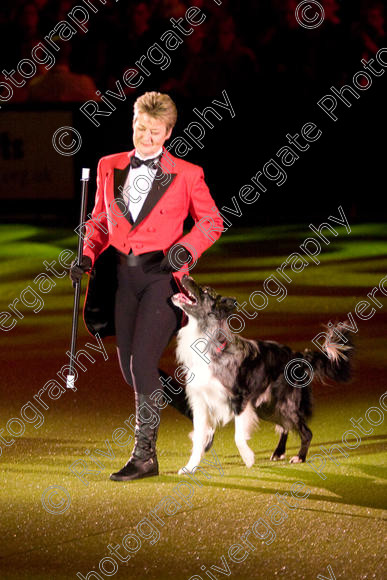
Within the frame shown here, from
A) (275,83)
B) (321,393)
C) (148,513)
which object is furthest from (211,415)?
(275,83)

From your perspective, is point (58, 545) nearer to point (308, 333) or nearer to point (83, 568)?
point (83, 568)

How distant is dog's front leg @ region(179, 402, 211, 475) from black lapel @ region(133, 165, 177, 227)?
4.06ft

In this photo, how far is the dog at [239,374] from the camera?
6742 mm

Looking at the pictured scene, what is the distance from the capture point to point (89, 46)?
2055cm

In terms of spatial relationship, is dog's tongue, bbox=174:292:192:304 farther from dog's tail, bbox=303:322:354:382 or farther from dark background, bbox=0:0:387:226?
dark background, bbox=0:0:387:226

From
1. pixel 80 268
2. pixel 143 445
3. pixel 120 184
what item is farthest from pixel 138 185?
pixel 143 445

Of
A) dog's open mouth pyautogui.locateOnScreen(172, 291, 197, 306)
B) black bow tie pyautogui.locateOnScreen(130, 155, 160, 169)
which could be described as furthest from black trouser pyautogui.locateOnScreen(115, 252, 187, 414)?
black bow tie pyautogui.locateOnScreen(130, 155, 160, 169)

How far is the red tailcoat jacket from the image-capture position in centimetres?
655

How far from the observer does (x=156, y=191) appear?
6.54 meters

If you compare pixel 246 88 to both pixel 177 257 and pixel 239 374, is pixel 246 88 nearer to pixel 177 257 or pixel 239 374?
pixel 239 374

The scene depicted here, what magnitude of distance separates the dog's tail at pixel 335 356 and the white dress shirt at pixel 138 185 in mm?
1586

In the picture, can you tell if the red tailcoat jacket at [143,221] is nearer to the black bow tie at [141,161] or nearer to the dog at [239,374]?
the black bow tie at [141,161]

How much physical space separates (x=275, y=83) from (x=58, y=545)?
15981 millimetres

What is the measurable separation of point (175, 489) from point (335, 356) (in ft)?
4.91
